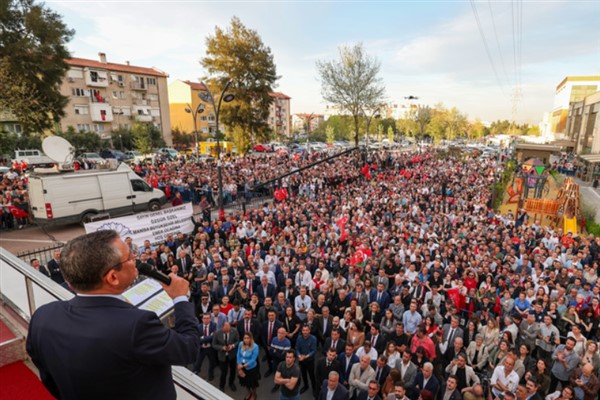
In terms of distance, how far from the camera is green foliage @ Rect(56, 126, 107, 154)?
131ft

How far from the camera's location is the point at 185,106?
64.4 m

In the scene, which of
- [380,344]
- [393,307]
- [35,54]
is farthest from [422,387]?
[35,54]

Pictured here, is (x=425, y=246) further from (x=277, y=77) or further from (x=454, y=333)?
(x=277, y=77)

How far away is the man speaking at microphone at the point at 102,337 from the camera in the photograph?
1.36 m

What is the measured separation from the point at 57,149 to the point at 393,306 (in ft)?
49.4

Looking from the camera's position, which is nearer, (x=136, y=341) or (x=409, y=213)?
(x=136, y=341)

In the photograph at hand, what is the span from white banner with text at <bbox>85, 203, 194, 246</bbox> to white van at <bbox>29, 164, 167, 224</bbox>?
3.34 metres

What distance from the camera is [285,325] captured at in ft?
24.0

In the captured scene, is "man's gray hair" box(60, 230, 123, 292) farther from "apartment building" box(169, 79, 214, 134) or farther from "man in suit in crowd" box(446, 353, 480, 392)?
"apartment building" box(169, 79, 214, 134)

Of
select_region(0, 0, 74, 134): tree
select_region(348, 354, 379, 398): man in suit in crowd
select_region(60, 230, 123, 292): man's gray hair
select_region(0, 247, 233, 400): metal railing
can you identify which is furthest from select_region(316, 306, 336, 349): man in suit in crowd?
select_region(0, 0, 74, 134): tree

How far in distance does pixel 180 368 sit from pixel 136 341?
2.59ft

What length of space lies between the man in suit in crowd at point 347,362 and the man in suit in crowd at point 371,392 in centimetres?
59

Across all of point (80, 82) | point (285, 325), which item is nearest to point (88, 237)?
point (285, 325)

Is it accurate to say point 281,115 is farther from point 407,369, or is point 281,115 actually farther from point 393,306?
point 407,369
